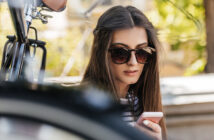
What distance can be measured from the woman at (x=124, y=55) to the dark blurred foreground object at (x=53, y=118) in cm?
118

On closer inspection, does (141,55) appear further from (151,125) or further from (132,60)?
(151,125)

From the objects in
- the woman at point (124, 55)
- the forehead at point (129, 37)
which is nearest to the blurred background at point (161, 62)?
the woman at point (124, 55)

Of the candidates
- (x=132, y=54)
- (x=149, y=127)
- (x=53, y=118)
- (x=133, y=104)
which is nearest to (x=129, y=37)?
(x=132, y=54)

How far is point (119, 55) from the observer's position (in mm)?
1934

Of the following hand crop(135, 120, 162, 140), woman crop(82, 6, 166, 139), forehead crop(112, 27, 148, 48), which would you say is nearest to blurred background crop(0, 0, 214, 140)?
woman crop(82, 6, 166, 139)

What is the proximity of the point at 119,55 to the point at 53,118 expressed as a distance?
1.22 m

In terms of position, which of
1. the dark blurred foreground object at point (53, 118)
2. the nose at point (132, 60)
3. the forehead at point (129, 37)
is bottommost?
the nose at point (132, 60)

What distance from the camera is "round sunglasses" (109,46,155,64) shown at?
193cm

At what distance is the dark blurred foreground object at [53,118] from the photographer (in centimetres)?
74

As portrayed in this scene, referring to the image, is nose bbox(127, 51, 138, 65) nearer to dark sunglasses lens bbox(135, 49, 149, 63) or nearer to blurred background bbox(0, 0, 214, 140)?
dark sunglasses lens bbox(135, 49, 149, 63)

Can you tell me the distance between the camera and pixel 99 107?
78 centimetres

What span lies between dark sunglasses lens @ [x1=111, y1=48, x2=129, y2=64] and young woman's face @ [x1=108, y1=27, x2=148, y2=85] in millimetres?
20

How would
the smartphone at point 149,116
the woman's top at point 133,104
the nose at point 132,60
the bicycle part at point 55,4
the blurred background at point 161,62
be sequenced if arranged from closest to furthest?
the smartphone at point 149,116 < the bicycle part at point 55,4 < the nose at point 132,60 < the woman's top at point 133,104 < the blurred background at point 161,62

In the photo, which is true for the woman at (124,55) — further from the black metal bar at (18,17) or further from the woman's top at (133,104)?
the black metal bar at (18,17)
